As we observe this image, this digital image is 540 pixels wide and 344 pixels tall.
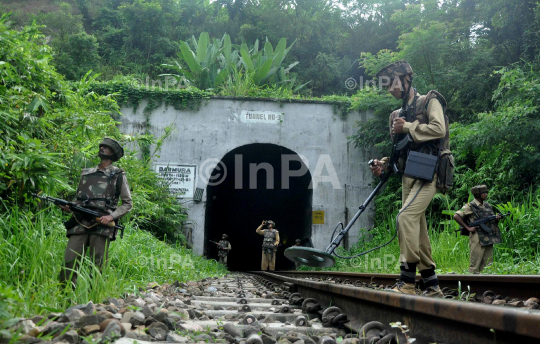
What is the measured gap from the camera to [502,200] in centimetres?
1085

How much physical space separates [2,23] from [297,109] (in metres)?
11.8

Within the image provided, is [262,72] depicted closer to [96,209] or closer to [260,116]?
[260,116]

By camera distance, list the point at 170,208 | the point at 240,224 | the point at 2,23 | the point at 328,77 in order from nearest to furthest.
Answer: the point at 2,23, the point at 170,208, the point at 240,224, the point at 328,77

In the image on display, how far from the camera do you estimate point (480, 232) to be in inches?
301

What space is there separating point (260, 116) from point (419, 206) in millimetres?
12963

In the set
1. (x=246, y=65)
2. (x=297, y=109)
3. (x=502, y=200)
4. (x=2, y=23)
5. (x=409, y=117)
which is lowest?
(x=502, y=200)

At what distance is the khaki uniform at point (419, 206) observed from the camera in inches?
147

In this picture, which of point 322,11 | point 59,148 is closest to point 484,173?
point 59,148

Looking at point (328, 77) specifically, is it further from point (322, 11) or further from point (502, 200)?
point (502, 200)

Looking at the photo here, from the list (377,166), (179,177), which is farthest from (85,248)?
(179,177)

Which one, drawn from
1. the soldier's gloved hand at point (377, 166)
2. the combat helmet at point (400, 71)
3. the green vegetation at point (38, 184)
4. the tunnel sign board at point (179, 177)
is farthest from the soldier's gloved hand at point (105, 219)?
the tunnel sign board at point (179, 177)

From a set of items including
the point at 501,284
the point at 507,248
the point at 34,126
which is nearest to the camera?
the point at 501,284

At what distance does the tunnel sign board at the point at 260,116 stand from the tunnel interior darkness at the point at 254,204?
191cm

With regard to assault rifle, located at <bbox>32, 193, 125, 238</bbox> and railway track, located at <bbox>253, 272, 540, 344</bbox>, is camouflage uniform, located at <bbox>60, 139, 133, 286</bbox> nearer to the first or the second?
assault rifle, located at <bbox>32, 193, 125, 238</bbox>
